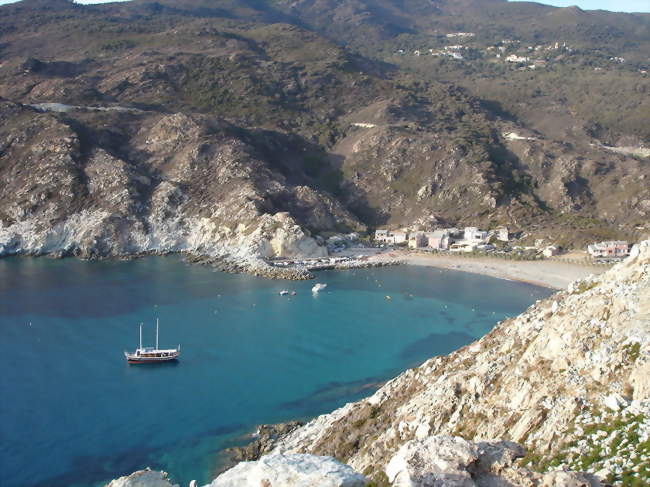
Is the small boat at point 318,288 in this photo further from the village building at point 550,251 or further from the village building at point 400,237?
the village building at point 550,251

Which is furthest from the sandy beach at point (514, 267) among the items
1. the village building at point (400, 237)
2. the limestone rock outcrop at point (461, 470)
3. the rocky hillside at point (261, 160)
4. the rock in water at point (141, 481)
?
the limestone rock outcrop at point (461, 470)

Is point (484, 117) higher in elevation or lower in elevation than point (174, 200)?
higher

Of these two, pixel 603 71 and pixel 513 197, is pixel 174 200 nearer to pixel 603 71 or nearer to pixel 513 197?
pixel 513 197

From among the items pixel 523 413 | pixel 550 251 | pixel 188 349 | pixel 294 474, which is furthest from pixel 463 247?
pixel 294 474

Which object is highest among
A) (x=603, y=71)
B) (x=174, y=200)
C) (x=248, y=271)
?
(x=603, y=71)

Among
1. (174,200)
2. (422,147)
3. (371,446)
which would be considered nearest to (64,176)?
(174,200)

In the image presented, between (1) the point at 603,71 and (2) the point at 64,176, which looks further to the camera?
(1) the point at 603,71

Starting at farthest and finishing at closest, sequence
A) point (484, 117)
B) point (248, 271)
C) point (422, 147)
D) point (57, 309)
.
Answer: point (484, 117) → point (422, 147) → point (248, 271) → point (57, 309)
